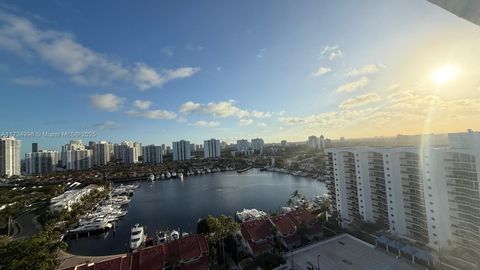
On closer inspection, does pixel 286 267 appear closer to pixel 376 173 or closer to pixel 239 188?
pixel 376 173

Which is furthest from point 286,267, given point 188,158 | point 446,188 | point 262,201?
point 188,158

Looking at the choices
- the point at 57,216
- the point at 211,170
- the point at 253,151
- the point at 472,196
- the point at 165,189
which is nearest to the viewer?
the point at 472,196

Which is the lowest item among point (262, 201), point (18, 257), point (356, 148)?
point (262, 201)

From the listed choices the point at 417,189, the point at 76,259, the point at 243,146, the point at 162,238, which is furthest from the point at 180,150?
the point at 417,189

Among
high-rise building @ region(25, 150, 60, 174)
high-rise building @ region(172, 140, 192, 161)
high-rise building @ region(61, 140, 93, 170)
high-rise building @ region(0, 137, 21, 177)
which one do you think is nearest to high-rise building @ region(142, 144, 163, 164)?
high-rise building @ region(172, 140, 192, 161)

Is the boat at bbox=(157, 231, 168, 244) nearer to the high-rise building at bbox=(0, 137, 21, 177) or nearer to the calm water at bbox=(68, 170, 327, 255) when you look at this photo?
the calm water at bbox=(68, 170, 327, 255)

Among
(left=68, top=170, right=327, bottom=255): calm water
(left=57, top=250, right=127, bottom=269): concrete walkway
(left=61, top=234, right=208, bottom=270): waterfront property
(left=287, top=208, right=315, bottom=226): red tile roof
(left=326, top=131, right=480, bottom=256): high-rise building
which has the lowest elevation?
(left=68, top=170, right=327, bottom=255): calm water
